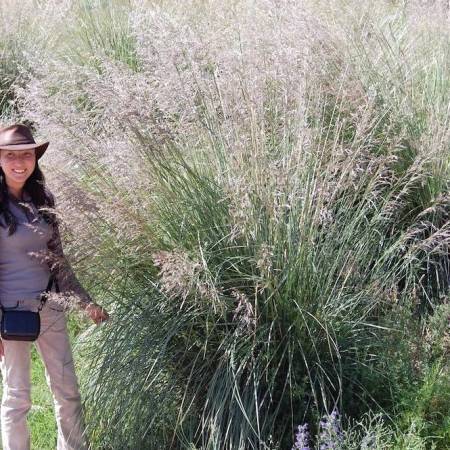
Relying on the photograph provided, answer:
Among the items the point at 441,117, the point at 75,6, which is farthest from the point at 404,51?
the point at 75,6

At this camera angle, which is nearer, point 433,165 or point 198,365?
point 198,365

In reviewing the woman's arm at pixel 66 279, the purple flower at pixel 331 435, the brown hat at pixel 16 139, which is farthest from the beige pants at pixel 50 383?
the purple flower at pixel 331 435

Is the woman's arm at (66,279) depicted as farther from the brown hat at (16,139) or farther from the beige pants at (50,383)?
the brown hat at (16,139)

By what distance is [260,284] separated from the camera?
411 centimetres

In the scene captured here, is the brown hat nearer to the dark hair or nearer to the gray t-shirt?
the dark hair

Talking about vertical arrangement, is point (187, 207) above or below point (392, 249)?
above

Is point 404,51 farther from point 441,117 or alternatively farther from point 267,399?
point 267,399

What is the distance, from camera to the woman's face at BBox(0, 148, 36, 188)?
423 cm

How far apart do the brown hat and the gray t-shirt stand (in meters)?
0.25

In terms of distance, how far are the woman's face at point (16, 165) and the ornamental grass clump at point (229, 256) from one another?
0.68ft

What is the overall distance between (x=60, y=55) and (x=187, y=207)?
15.6ft

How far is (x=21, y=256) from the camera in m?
4.24

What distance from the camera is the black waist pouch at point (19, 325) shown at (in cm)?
412

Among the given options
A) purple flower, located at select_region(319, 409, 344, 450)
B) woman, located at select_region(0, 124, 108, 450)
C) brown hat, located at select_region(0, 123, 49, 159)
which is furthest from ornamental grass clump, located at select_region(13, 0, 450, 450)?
brown hat, located at select_region(0, 123, 49, 159)
